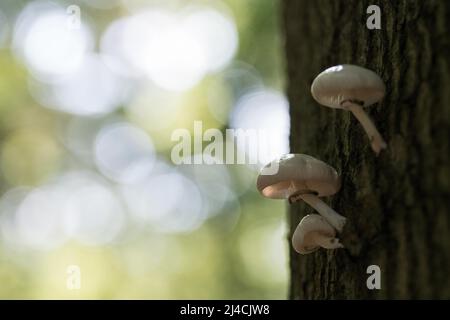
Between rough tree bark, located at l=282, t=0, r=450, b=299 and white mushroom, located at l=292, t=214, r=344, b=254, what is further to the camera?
white mushroom, located at l=292, t=214, r=344, b=254

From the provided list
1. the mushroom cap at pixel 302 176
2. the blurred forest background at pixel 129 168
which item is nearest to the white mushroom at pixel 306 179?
the mushroom cap at pixel 302 176

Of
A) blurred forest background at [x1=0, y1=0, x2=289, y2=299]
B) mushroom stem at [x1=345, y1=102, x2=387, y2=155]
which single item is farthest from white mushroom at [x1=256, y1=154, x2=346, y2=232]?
blurred forest background at [x1=0, y1=0, x2=289, y2=299]

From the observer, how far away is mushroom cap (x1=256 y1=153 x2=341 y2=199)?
1740 mm

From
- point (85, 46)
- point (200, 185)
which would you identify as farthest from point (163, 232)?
point (85, 46)

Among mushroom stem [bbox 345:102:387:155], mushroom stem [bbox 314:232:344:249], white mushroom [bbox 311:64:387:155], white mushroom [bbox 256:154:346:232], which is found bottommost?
mushroom stem [bbox 314:232:344:249]

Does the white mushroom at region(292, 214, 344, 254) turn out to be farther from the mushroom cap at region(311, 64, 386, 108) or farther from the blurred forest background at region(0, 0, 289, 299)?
the blurred forest background at region(0, 0, 289, 299)

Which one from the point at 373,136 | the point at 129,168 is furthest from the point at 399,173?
the point at 129,168

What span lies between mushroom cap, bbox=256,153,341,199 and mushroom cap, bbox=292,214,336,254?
10cm

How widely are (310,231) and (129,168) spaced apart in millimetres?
11607

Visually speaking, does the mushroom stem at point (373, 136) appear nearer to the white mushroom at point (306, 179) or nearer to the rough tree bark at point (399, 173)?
the rough tree bark at point (399, 173)

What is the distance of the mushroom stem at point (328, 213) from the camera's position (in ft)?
5.71

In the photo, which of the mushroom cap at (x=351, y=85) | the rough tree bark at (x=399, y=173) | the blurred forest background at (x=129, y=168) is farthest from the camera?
the blurred forest background at (x=129, y=168)

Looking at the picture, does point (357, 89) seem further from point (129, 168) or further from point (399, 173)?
point (129, 168)

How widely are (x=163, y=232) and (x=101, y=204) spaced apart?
1636 mm
